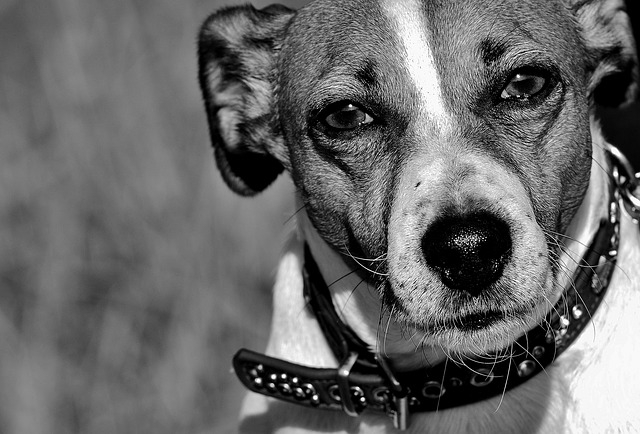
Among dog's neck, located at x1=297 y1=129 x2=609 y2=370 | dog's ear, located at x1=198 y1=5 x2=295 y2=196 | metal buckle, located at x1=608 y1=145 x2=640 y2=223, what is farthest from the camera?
dog's ear, located at x1=198 y1=5 x2=295 y2=196

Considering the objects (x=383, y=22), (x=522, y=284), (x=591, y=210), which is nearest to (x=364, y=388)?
(x=522, y=284)

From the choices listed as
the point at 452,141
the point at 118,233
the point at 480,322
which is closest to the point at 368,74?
the point at 452,141

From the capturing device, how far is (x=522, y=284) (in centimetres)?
254

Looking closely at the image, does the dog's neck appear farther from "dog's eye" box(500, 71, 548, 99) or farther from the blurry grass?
the blurry grass

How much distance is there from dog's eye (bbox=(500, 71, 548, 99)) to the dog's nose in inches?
18.4

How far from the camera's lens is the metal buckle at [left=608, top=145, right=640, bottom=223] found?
2988 millimetres

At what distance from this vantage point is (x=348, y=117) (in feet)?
9.42

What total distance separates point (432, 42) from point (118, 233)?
299 centimetres

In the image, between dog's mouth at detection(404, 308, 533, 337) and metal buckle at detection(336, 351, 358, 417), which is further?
metal buckle at detection(336, 351, 358, 417)

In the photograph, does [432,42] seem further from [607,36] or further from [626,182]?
[626,182]

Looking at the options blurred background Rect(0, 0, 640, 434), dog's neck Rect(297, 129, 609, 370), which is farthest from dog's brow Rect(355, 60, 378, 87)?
blurred background Rect(0, 0, 640, 434)

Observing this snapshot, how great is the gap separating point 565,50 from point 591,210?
457 mm

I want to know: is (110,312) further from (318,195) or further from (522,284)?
(522,284)

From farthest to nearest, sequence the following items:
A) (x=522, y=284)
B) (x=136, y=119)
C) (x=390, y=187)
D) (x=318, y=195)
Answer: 1. (x=136, y=119)
2. (x=318, y=195)
3. (x=390, y=187)
4. (x=522, y=284)
